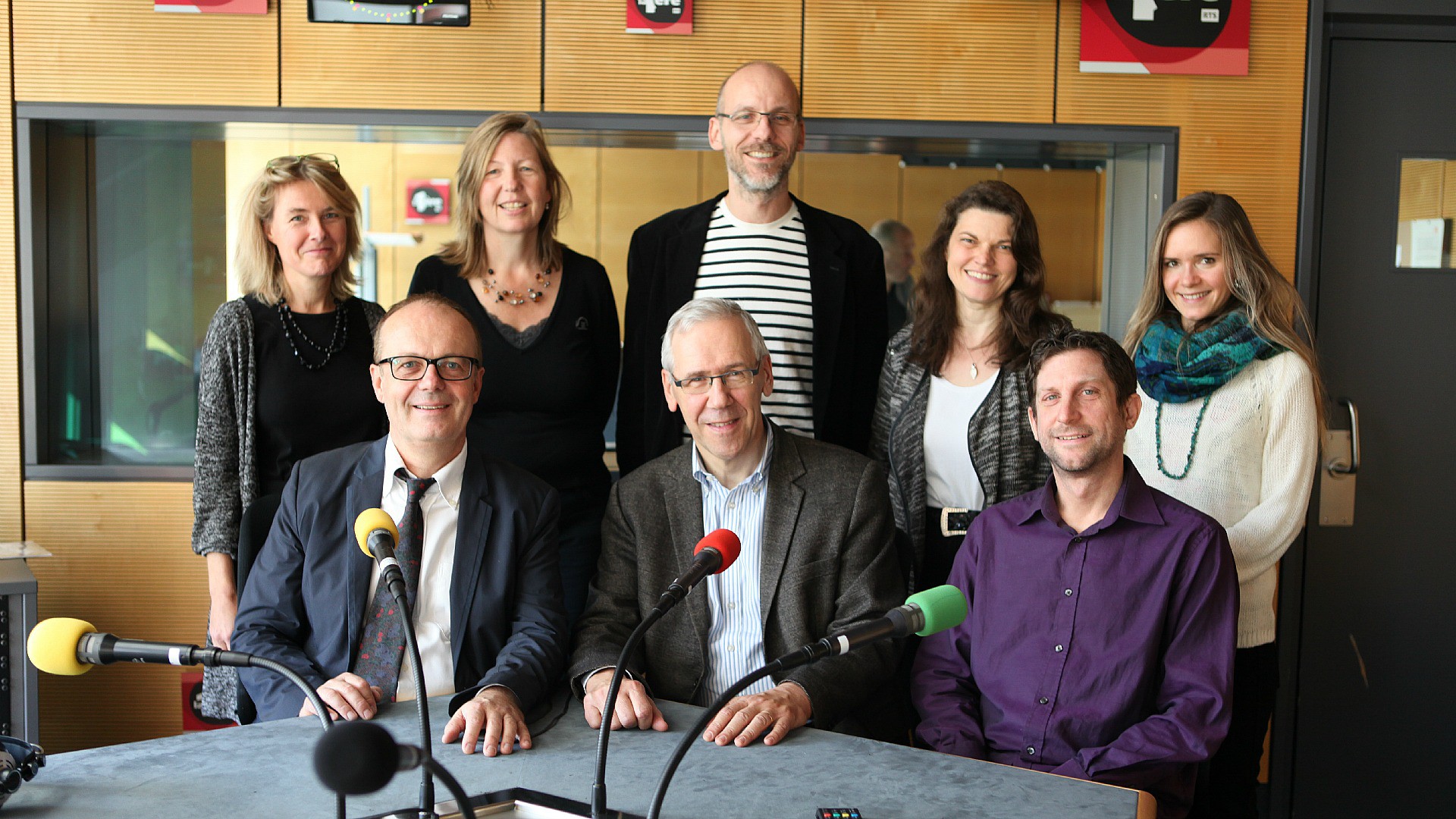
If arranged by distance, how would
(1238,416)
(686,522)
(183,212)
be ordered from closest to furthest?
(686,522) < (1238,416) < (183,212)

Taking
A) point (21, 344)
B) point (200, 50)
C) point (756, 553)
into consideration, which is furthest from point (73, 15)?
point (756, 553)

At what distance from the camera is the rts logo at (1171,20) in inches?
132

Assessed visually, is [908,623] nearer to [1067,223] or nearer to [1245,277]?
[1245,277]

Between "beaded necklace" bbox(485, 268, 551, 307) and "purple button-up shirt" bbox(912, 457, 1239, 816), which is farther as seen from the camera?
"beaded necklace" bbox(485, 268, 551, 307)

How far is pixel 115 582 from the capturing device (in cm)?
337

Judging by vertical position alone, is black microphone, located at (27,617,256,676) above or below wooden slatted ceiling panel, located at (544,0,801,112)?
below

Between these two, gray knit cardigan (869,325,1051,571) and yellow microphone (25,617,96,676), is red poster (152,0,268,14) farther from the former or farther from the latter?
yellow microphone (25,617,96,676)

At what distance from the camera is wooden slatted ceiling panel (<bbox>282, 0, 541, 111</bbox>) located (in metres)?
3.32

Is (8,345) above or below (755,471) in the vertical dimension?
above

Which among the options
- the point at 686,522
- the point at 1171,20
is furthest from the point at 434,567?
the point at 1171,20

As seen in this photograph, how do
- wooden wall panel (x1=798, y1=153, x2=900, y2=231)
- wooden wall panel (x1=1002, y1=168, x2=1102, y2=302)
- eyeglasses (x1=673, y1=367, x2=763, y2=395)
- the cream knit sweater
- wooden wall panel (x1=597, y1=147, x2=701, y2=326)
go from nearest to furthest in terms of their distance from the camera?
eyeglasses (x1=673, y1=367, x2=763, y2=395), the cream knit sweater, wooden wall panel (x1=1002, y1=168, x2=1102, y2=302), wooden wall panel (x1=597, y1=147, x2=701, y2=326), wooden wall panel (x1=798, y1=153, x2=900, y2=231)

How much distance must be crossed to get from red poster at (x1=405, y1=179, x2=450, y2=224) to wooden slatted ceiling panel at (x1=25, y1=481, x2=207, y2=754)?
1.73 meters

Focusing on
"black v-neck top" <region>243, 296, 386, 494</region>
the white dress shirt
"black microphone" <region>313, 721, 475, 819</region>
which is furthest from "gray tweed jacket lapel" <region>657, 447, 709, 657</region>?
"black microphone" <region>313, 721, 475, 819</region>

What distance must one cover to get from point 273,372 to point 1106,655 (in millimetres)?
1890
